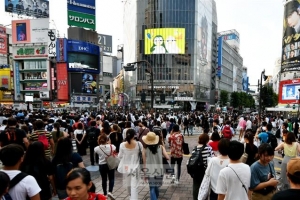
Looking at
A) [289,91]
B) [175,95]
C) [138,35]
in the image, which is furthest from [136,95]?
[289,91]

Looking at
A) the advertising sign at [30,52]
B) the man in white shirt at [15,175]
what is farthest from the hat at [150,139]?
the advertising sign at [30,52]

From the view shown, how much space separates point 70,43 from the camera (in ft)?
181

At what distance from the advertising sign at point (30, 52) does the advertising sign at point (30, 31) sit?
5.26ft

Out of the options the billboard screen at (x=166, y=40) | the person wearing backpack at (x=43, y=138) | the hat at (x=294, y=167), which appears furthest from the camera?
the billboard screen at (x=166, y=40)

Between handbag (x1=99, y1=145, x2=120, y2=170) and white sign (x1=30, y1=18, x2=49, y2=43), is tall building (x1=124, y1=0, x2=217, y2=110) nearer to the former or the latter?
white sign (x1=30, y1=18, x2=49, y2=43)

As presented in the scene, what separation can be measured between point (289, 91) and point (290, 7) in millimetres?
15075

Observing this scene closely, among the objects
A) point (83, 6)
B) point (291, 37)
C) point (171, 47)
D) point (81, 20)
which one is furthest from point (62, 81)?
point (291, 37)

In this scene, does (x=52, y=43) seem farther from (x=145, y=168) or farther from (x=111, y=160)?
(x=145, y=168)

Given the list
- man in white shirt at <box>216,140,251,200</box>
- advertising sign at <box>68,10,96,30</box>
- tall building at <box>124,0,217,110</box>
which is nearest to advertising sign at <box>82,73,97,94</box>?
tall building at <box>124,0,217,110</box>

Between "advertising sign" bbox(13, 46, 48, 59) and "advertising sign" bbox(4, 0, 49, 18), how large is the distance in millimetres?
10385

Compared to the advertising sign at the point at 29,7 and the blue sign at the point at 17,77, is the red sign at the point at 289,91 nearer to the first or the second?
the blue sign at the point at 17,77

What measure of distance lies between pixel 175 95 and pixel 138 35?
18.0 meters

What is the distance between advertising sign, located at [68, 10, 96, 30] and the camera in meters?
57.9

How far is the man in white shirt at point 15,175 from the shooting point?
8.21 ft
